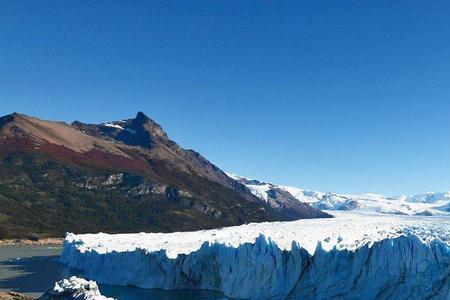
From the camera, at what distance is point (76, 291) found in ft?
67.9

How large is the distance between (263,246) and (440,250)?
9292mm

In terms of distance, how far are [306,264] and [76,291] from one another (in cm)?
1286

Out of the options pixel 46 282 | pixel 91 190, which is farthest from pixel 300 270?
pixel 91 190

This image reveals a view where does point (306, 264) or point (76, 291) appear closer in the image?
point (76, 291)

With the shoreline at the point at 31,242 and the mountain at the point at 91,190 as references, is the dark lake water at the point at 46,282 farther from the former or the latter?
the mountain at the point at 91,190

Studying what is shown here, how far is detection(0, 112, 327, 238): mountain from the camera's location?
112375 mm

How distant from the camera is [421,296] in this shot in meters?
25.0

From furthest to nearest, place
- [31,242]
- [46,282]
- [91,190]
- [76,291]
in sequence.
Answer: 1. [91,190]
2. [31,242]
3. [46,282]
4. [76,291]

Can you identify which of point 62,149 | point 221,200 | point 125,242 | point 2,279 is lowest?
point 2,279

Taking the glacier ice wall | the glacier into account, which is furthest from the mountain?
the glacier ice wall

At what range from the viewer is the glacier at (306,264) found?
84.1ft

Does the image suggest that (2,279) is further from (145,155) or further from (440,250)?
(145,155)

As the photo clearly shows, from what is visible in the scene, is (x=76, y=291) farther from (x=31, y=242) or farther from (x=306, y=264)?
(x=31, y=242)

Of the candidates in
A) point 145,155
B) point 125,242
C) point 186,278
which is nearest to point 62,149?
point 145,155
